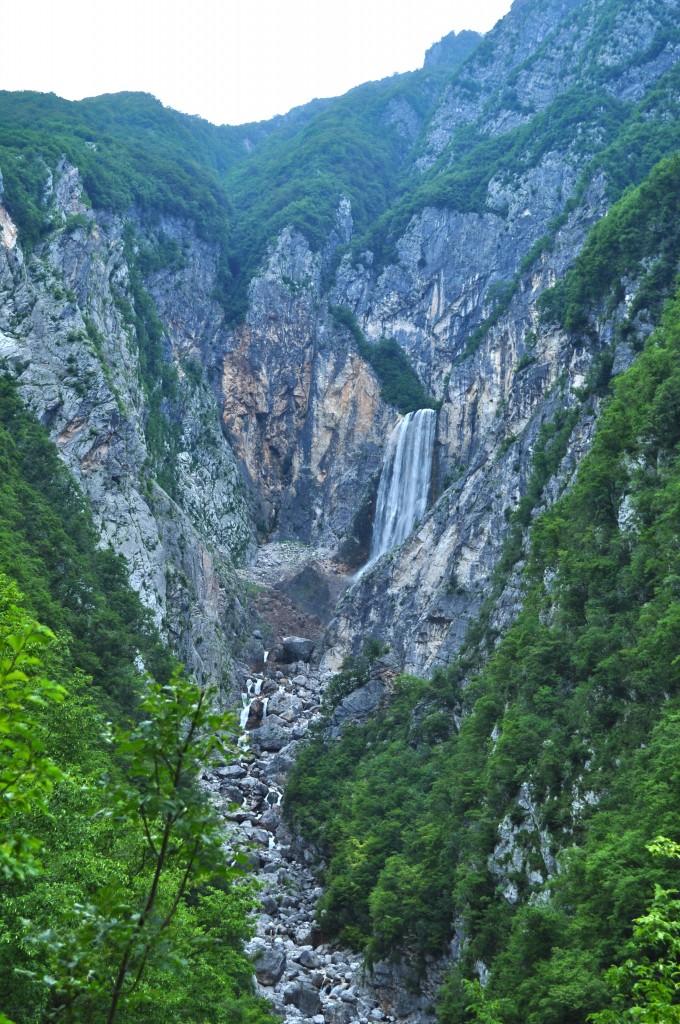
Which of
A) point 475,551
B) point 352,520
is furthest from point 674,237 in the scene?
point 352,520

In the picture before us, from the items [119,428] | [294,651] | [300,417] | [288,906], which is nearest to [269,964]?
[288,906]

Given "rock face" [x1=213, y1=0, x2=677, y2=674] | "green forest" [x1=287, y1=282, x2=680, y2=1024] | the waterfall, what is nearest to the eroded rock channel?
"green forest" [x1=287, y1=282, x2=680, y2=1024]

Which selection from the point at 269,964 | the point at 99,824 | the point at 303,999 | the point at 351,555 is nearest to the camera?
the point at 99,824

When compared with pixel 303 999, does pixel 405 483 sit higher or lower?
higher

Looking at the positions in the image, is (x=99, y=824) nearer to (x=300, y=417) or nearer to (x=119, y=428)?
(x=119, y=428)

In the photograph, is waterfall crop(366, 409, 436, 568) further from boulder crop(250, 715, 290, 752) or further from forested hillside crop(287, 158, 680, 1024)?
forested hillside crop(287, 158, 680, 1024)

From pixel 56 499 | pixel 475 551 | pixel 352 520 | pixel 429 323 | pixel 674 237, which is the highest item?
pixel 429 323

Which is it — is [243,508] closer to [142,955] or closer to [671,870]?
[671,870]

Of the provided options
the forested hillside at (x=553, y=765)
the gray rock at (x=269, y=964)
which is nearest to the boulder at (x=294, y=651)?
the forested hillside at (x=553, y=765)
